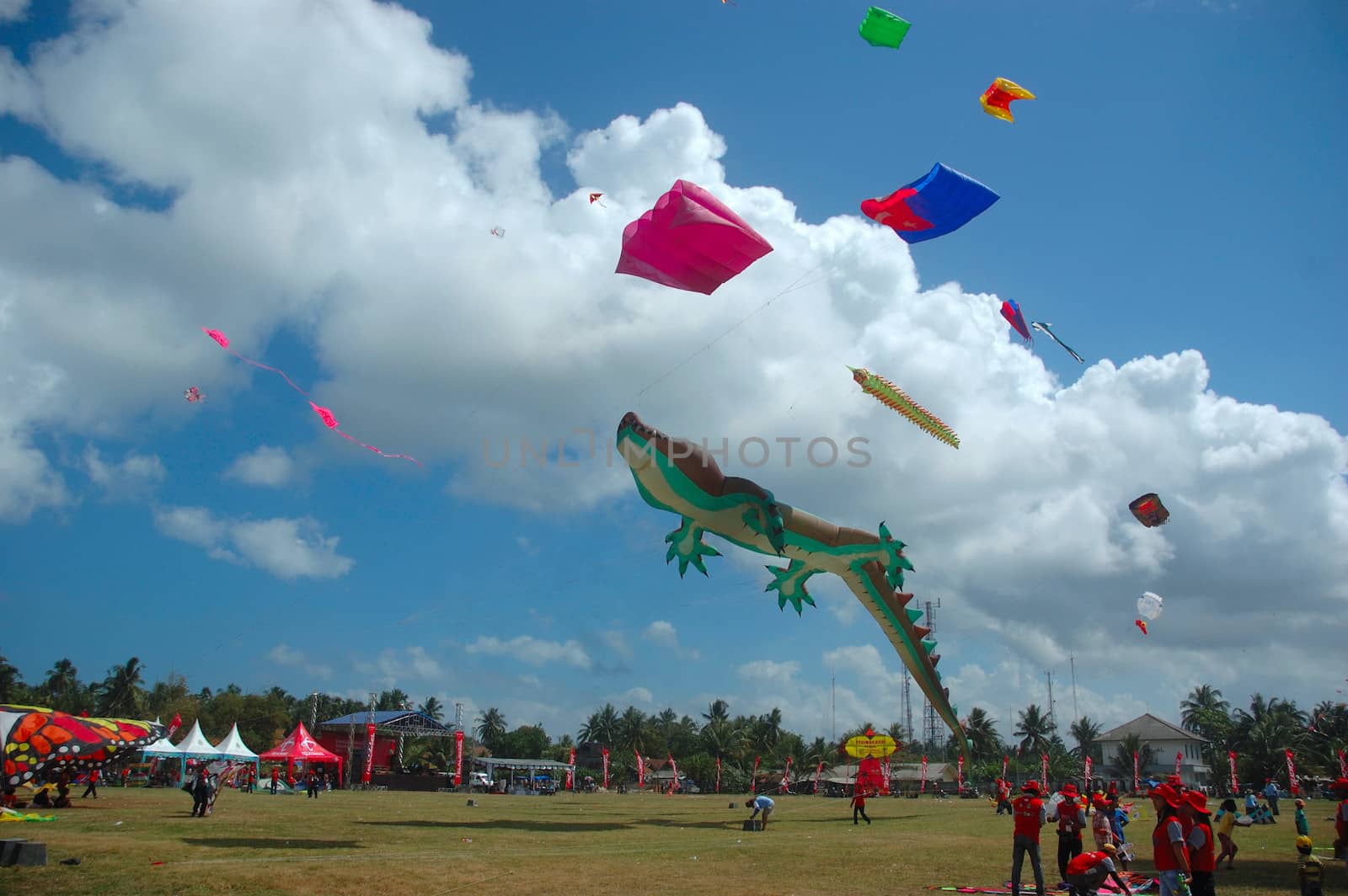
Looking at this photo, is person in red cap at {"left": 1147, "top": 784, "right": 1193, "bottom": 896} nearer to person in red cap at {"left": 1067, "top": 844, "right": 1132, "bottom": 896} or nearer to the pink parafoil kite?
person in red cap at {"left": 1067, "top": 844, "right": 1132, "bottom": 896}

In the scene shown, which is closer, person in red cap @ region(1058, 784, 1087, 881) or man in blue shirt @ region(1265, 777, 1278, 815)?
person in red cap @ region(1058, 784, 1087, 881)

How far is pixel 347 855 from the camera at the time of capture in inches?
619

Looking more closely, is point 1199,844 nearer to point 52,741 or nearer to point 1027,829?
point 1027,829

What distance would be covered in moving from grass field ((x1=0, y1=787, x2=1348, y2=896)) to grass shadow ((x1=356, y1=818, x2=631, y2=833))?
0.31 feet

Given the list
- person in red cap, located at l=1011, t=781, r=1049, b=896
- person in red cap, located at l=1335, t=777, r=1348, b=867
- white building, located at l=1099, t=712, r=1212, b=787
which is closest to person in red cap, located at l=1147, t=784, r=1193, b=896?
person in red cap, located at l=1011, t=781, r=1049, b=896

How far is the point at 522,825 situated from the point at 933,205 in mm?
20450

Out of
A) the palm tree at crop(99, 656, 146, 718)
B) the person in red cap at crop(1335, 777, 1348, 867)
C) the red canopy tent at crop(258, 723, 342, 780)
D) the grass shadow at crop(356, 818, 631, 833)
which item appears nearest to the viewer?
the person in red cap at crop(1335, 777, 1348, 867)

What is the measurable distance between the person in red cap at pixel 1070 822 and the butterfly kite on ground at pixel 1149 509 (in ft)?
63.4

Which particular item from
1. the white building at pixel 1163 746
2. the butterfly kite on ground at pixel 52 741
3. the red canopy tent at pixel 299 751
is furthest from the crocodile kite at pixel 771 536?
the white building at pixel 1163 746

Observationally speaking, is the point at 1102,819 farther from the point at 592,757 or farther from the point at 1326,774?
the point at 592,757

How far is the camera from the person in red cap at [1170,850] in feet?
33.7

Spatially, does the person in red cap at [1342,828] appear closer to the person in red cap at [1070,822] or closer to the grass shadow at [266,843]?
the person in red cap at [1070,822]

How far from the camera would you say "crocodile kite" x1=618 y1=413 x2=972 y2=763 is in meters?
24.9

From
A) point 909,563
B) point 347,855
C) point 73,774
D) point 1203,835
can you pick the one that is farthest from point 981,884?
point 73,774
